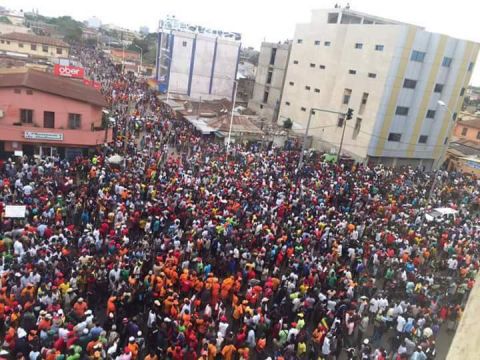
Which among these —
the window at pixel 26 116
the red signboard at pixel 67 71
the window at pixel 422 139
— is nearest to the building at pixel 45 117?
the window at pixel 26 116

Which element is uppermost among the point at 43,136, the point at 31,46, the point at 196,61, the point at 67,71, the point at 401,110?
the point at 196,61

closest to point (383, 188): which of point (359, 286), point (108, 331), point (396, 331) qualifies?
point (359, 286)

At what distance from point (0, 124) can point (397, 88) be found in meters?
29.3

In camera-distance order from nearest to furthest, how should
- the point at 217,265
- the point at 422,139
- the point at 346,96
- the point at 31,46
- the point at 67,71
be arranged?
the point at 217,265 < the point at 67,71 < the point at 422,139 < the point at 346,96 < the point at 31,46

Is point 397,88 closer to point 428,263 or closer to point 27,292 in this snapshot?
point 428,263

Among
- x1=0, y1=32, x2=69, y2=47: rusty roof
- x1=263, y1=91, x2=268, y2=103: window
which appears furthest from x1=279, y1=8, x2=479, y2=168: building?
x1=0, y1=32, x2=69, y2=47: rusty roof

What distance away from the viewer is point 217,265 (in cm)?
1414

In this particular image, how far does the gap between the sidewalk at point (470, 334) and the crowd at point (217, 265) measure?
312 inches

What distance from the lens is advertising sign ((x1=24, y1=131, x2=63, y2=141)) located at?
76.5 ft

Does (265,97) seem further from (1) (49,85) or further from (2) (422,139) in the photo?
(1) (49,85)

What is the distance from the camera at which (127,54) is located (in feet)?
284

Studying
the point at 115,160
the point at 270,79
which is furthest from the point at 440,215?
the point at 270,79

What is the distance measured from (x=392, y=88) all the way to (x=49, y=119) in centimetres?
2636

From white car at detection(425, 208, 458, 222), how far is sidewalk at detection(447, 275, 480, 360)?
62.6ft
